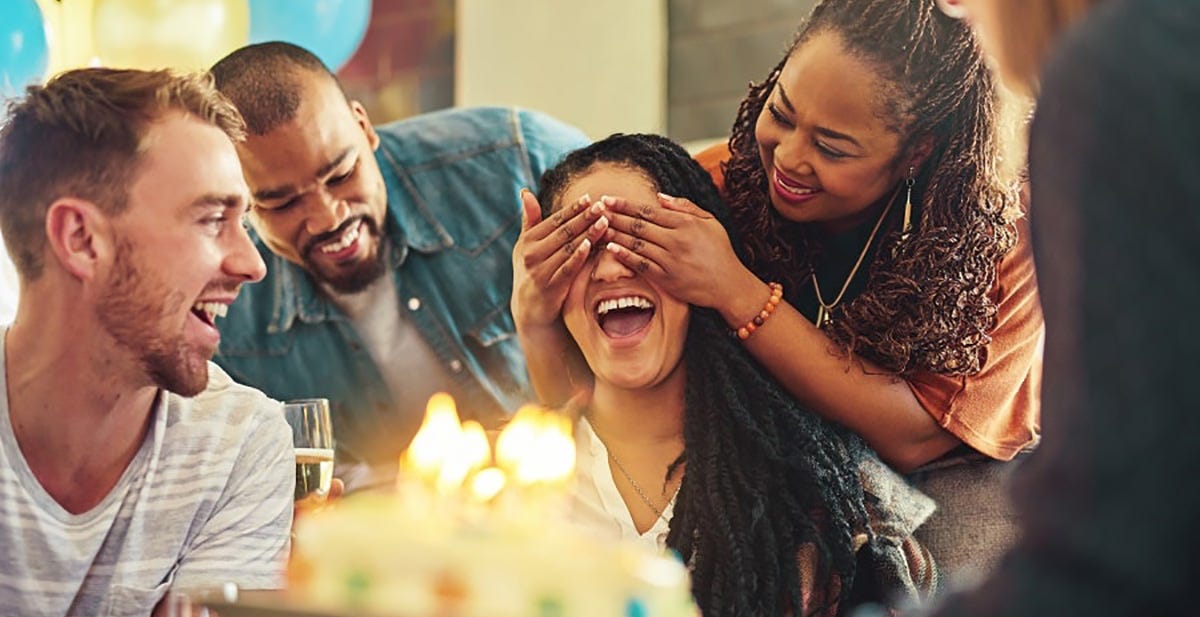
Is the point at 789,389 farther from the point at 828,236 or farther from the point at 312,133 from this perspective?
the point at 312,133

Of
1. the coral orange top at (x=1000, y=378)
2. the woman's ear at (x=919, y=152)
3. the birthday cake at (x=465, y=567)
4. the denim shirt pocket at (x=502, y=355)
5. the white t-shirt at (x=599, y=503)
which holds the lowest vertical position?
the denim shirt pocket at (x=502, y=355)

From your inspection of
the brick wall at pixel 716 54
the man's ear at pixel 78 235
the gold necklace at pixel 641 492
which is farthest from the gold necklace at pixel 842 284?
the brick wall at pixel 716 54

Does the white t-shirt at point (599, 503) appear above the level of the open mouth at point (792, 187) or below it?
below

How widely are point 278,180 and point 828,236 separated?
3.36 feet

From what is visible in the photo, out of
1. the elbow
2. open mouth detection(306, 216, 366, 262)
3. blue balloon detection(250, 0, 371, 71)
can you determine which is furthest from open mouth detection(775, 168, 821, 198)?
blue balloon detection(250, 0, 371, 71)

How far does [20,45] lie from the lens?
246 centimetres

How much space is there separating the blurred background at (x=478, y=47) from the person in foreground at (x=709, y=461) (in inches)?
40.2

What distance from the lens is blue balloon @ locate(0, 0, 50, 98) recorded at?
2.43 metres

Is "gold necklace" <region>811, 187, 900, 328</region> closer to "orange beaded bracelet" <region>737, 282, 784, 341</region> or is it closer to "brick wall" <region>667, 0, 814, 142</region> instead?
"orange beaded bracelet" <region>737, 282, 784, 341</region>

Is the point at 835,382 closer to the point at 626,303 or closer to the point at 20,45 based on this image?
the point at 626,303

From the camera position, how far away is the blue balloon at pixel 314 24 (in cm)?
278

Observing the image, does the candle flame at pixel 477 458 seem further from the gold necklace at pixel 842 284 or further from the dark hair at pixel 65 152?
the dark hair at pixel 65 152

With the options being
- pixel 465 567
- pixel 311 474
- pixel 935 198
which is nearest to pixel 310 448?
pixel 311 474

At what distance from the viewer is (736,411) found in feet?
6.32
